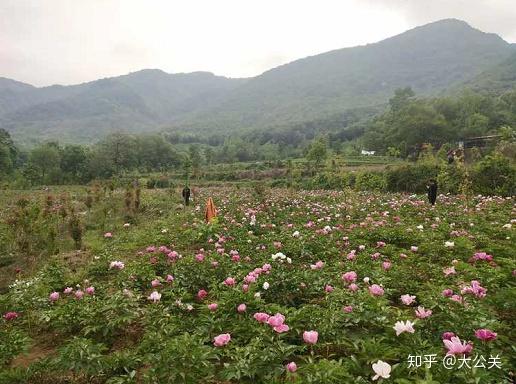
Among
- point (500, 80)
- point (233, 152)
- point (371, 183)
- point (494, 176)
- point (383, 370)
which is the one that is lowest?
point (233, 152)

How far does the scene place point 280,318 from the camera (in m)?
3.51

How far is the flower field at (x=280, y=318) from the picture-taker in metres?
3.31

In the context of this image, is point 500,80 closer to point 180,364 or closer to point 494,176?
point 494,176

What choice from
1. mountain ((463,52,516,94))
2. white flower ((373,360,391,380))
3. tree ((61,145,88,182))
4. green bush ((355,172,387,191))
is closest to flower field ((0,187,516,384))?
white flower ((373,360,391,380))

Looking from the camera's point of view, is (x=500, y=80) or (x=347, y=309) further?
(x=500, y=80)

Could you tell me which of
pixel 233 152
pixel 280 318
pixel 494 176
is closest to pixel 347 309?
pixel 280 318

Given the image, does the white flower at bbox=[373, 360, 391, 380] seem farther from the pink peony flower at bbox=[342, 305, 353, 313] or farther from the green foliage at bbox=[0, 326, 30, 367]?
the green foliage at bbox=[0, 326, 30, 367]

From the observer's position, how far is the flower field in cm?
331

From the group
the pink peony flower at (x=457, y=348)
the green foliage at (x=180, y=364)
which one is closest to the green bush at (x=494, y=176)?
the pink peony flower at (x=457, y=348)

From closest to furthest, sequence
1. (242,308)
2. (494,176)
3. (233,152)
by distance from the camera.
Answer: (242,308), (494,176), (233,152)

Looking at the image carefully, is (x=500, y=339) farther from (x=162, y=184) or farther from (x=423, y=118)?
(x=423, y=118)

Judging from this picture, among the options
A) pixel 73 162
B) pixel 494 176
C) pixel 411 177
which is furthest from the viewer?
pixel 73 162

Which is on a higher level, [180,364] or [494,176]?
[180,364]

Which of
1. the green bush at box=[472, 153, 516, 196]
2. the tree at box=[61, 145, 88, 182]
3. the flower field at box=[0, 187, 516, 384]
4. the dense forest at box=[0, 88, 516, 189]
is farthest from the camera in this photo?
the tree at box=[61, 145, 88, 182]
